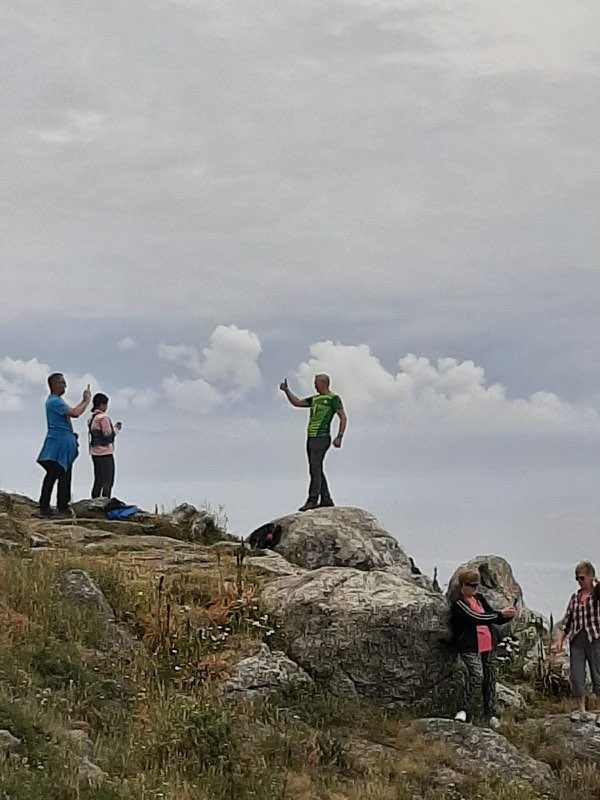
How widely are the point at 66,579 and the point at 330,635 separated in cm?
315

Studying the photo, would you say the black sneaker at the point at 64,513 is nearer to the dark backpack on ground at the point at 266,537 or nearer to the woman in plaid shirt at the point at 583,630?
the dark backpack on ground at the point at 266,537

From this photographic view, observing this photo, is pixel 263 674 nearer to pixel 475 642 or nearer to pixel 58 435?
pixel 475 642

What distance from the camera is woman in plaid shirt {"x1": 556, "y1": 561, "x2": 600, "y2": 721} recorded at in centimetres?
1245

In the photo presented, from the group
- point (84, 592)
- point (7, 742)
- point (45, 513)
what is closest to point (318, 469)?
point (45, 513)

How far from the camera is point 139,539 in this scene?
16547 mm

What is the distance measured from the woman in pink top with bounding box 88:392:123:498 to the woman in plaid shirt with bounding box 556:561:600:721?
8.79 metres

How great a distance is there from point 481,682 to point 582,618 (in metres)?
1.51

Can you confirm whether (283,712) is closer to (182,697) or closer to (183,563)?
(182,697)

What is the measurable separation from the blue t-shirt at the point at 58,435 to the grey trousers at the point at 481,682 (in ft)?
25.2

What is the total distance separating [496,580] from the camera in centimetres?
1684

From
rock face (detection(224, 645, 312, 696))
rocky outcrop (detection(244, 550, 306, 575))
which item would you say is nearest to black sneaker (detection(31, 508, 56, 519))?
rocky outcrop (detection(244, 550, 306, 575))

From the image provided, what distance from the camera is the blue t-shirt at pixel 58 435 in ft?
55.3

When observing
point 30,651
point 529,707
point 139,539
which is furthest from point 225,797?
point 139,539

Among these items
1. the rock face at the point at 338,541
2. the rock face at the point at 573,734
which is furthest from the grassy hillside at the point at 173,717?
the rock face at the point at 338,541
